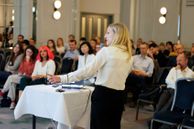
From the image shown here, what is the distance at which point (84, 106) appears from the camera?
231 inches

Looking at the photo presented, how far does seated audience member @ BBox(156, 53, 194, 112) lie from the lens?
6.98 m

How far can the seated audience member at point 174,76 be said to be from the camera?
22.9 ft

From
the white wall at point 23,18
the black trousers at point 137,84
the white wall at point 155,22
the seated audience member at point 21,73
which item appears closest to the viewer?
the seated audience member at point 21,73

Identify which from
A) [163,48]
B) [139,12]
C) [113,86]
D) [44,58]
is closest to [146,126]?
[44,58]

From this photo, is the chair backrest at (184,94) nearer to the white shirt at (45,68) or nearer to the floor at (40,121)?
the floor at (40,121)

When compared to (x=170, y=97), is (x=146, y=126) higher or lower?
lower

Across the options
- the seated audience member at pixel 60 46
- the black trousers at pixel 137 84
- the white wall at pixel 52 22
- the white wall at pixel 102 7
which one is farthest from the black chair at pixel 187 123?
the white wall at pixel 102 7

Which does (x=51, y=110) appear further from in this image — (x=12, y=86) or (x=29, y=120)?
(x=12, y=86)

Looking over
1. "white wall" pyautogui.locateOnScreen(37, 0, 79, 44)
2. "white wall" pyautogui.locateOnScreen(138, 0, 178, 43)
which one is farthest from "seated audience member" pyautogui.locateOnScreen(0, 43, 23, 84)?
"white wall" pyautogui.locateOnScreen(138, 0, 178, 43)

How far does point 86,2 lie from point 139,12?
2074 mm

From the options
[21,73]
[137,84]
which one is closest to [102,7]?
[137,84]

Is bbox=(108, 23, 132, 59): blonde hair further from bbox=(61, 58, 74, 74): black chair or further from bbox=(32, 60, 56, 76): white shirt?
bbox=(61, 58, 74, 74): black chair

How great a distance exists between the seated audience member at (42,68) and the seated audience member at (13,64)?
840 millimetres

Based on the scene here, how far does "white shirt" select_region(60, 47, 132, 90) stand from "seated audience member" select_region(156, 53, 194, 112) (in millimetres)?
2930
